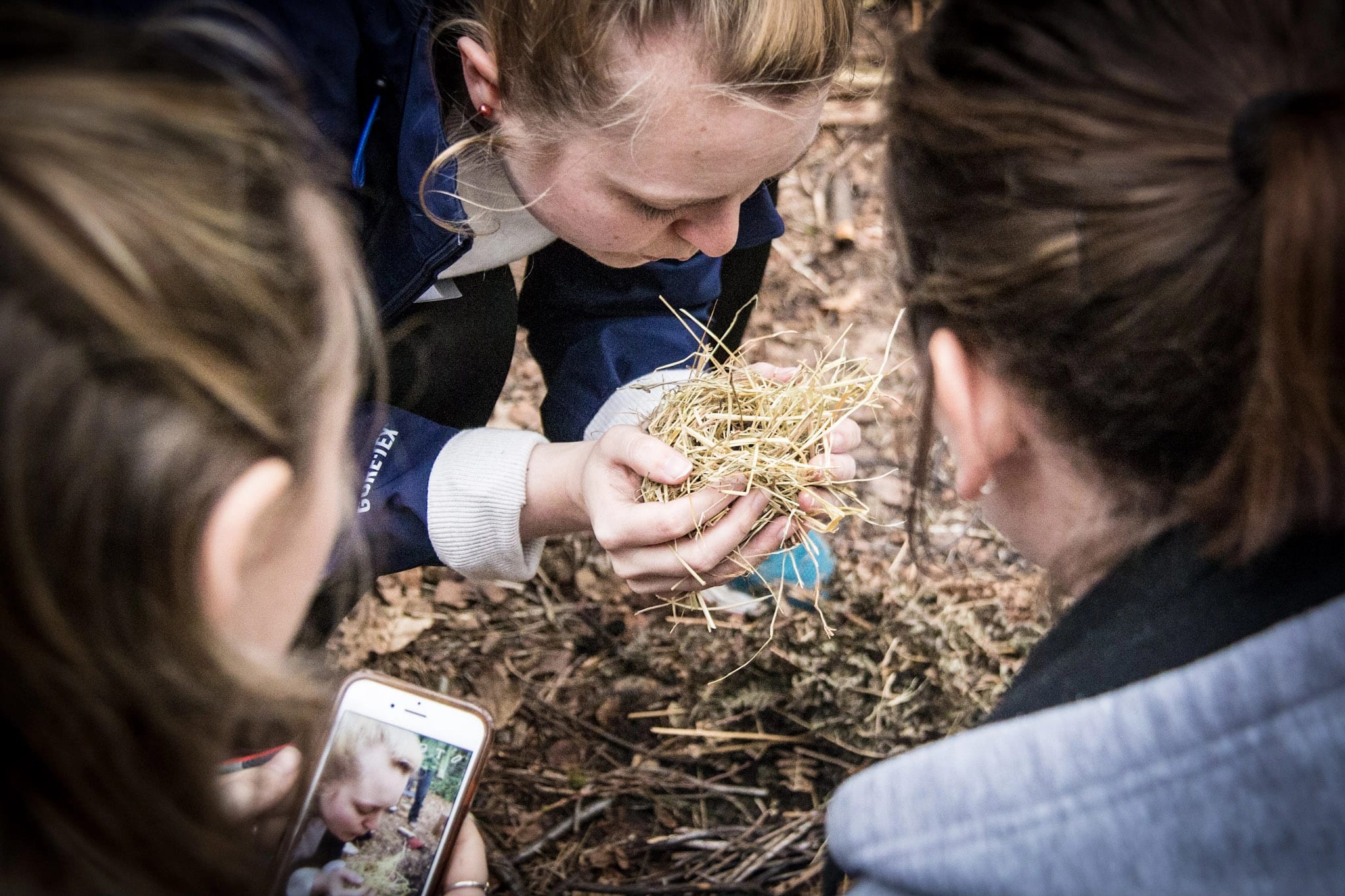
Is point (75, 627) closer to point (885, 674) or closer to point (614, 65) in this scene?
point (614, 65)

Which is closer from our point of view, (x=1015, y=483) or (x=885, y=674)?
(x=1015, y=483)

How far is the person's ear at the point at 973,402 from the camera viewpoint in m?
1.31

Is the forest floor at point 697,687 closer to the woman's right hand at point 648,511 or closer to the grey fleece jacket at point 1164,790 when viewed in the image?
the woman's right hand at point 648,511

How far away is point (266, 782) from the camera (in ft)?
5.75

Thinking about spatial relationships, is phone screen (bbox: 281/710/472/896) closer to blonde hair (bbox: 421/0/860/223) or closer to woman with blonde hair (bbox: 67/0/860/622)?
woman with blonde hair (bbox: 67/0/860/622)

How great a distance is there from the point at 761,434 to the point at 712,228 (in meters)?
0.53

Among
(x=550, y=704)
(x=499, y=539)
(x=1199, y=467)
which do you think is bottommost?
(x=550, y=704)

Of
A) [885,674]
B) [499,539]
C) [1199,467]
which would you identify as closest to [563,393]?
[499,539]

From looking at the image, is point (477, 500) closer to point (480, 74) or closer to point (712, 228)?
point (712, 228)

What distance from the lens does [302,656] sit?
2.14 meters

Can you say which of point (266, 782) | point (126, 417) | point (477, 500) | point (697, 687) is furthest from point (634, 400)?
point (126, 417)

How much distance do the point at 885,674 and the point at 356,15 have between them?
2310 millimetres

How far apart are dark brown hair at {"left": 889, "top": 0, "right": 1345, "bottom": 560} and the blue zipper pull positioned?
1.29 m

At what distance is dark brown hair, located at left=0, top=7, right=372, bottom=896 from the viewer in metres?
0.81
